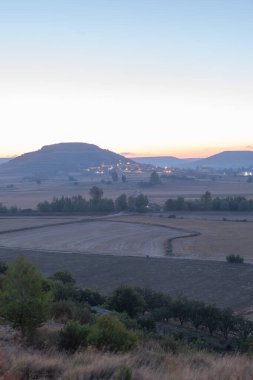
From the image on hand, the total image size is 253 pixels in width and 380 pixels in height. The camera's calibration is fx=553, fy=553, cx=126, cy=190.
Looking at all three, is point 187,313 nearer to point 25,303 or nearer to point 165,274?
point 25,303

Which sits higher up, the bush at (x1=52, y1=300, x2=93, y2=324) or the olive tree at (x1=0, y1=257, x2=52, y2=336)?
the olive tree at (x1=0, y1=257, x2=52, y2=336)

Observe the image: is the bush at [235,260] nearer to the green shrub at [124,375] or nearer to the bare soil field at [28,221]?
the bare soil field at [28,221]

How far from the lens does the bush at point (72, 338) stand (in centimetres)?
1488

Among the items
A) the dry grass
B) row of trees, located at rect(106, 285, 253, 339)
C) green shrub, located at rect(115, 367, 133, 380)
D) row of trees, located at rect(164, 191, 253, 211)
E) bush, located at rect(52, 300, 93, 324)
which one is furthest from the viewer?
row of trees, located at rect(164, 191, 253, 211)

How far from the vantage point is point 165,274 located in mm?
51469

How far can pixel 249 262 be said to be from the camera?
197 feet

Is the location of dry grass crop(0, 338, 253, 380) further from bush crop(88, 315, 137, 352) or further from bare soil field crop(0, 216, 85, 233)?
bare soil field crop(0, 216, 85, 233)

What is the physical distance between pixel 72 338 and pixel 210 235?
6912 centimetres

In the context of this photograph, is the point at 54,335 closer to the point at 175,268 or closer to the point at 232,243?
the point at 175,268

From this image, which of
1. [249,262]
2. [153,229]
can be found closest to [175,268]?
[249,262]

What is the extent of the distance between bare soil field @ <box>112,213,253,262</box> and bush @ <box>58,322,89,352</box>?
162ft

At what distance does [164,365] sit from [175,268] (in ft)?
139

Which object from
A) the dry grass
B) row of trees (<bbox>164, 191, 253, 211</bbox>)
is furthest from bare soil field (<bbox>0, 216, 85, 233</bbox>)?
the dry grass

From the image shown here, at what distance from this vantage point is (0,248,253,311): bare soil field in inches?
1676
